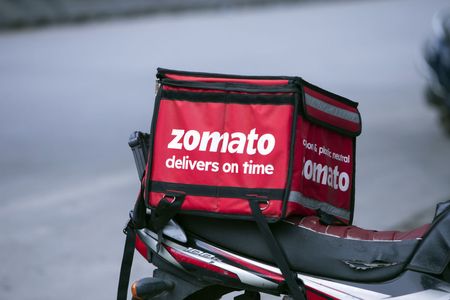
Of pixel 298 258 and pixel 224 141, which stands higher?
pixel 224 141

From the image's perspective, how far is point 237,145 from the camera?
10.6 feet

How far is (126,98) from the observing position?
11.9 meters

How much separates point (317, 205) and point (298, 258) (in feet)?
0.82

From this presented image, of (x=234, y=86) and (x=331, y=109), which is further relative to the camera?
(x=331, y=109)

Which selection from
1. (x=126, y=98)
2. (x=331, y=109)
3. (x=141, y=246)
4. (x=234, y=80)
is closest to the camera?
(x=234, y=80)

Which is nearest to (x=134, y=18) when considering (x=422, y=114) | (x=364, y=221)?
(x=422, y=114)

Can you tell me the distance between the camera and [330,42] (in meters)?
17.7

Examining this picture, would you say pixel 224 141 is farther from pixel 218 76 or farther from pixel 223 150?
pixel 218 76

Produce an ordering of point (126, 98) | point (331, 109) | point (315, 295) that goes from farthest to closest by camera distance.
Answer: point (126, 98)
point (331, 109)
point (315, 295)

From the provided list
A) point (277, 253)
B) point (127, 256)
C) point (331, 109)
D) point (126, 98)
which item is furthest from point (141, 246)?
point (126, 98)

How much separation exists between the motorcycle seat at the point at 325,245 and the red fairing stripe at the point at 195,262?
80 millimetres

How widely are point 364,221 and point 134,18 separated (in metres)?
14.3

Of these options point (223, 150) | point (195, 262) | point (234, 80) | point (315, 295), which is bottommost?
point (315, 295)

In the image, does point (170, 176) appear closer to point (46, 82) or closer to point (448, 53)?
point (448, 53)
